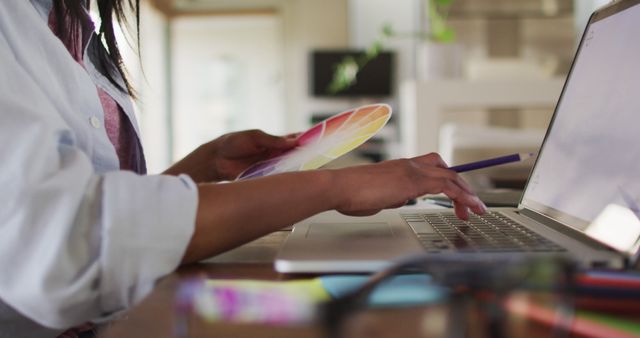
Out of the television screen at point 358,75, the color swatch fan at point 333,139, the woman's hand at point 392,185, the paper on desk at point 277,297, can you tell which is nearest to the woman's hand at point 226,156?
the color swatch fan at point 333,139

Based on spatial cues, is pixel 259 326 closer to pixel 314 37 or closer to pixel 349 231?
pixel 349 231

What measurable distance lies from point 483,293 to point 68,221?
0.30m

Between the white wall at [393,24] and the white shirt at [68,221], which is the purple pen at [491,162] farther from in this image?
the white wall at [393,24]

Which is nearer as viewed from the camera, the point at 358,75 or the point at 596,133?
the point at 596,133

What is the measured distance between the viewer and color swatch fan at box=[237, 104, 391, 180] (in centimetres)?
74

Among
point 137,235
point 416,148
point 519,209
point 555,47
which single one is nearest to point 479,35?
point 555,47

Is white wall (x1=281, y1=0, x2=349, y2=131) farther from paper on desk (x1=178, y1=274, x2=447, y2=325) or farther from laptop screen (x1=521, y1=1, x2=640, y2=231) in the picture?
paper on desk (x1=178, y1=274, x2=447, y2=325)

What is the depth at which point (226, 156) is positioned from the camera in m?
0.95

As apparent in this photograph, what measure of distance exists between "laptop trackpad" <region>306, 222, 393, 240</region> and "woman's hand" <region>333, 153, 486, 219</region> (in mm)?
26

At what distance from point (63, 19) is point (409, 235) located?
475mm

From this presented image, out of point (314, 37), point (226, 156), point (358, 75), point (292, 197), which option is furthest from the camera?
point (314, 37)

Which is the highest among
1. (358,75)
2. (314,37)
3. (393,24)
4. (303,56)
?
(393,24)

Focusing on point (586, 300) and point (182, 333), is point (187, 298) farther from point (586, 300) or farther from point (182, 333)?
point (586, 300)

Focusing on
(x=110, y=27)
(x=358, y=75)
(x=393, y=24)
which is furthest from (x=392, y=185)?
(x=393, y=24)
